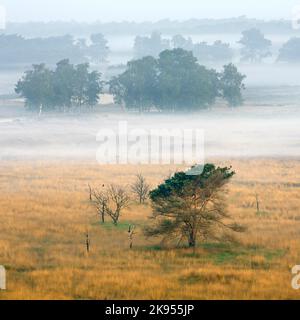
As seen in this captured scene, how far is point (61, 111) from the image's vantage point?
432ft

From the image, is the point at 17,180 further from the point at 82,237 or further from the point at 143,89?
the point at 143,89

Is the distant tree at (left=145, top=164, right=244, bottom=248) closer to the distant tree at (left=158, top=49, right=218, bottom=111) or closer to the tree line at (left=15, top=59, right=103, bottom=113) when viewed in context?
the distant tree at (left=158, top=49, right=218, bottom=111)

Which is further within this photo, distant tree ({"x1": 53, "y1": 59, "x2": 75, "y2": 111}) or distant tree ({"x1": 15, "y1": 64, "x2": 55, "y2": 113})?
distant tree ({"x1": 53, "y1": 59, "x2": 75, "y2": 111})

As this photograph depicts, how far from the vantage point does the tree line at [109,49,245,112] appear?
127938 mm

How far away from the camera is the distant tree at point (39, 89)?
4958 inches

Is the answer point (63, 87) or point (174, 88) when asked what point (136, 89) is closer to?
point (174, 88)

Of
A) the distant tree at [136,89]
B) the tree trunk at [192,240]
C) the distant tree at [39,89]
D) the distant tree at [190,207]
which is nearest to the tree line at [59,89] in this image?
the distant tree at [39,89]

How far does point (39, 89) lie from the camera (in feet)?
412

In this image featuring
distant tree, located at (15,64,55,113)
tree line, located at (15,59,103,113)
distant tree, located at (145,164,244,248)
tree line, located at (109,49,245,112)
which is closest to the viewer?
distant tree, located at (145,164,244,248)

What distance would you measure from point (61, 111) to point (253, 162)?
A: 63.5 metres

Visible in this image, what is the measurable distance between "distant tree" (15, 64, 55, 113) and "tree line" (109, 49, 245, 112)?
1152 cm

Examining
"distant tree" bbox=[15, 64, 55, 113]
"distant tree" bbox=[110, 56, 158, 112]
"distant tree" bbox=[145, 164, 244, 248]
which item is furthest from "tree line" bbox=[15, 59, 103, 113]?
"distant tree" bbox=[145, 164, 244, 248]
